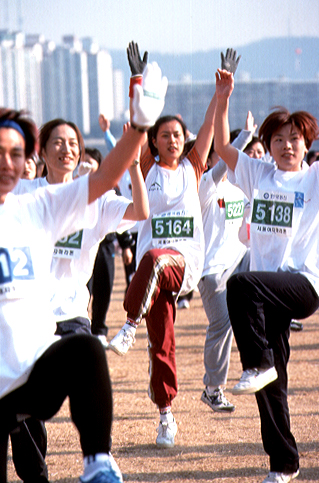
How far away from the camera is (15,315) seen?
2762mm

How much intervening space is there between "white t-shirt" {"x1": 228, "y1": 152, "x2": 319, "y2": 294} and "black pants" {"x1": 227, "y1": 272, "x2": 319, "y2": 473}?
0.57 ft

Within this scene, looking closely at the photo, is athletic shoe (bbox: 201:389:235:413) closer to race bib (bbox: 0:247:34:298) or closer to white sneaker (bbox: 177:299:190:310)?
race bib (bbox: 0:247:34:298)

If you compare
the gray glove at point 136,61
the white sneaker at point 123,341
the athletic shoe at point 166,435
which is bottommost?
the athletic shoe at point 166,435

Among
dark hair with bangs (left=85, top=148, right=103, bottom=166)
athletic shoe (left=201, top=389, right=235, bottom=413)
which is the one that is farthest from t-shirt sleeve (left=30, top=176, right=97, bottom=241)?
dark hair with bangs (left=85, top=148, right=103, bottom=166)

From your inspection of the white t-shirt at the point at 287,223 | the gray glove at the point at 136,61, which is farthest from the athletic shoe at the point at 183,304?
the gray glove at the point at 136,61

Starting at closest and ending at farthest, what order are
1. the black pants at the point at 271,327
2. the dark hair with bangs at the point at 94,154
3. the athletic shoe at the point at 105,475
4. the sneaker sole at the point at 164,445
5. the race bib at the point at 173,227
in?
1. the athletic shoe at the point at 105,475
2. the black pants at the point at 271,327
3. the sneaker sole at the point at 164,445
4. the race bib at the point at 173,227
5. the dark hair with bangs at the point at 94,154

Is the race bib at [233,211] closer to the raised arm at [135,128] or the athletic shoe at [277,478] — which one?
the athletic shoe at [277,478]

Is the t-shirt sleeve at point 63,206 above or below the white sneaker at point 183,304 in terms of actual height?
above

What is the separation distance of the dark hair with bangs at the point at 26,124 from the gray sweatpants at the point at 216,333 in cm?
269

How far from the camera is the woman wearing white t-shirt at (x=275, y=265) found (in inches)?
146

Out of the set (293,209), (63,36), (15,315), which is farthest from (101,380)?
(63,36)

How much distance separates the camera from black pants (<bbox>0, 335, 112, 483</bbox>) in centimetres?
266

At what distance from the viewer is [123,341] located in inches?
179

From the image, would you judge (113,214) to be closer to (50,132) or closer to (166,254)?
(166,254)
